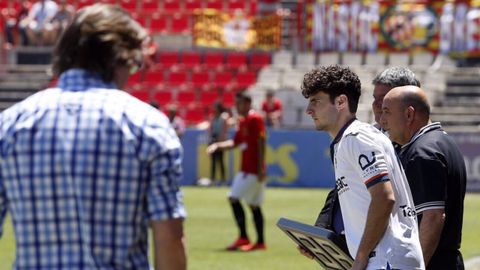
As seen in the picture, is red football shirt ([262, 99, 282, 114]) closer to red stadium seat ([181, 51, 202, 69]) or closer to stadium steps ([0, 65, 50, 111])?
red stadium seat ([181, 51, 202, 69])

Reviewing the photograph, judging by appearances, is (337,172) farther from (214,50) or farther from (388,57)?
(214,50)

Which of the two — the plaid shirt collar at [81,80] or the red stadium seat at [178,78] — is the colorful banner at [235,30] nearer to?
the red stadium seat at [178,78]

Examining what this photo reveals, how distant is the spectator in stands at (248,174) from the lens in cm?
1609

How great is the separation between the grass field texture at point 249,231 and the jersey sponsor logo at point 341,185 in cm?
796

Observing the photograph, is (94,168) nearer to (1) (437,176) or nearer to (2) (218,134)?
(1) (437,176)

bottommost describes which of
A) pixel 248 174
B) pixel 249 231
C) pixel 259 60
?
pixel 249 231

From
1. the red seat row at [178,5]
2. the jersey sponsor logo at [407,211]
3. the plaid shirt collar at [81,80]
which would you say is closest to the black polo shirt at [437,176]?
the jersey sponsor logo at [407,211]

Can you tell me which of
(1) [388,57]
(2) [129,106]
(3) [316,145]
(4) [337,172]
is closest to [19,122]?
(2) [129,106]

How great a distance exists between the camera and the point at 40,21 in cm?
3578

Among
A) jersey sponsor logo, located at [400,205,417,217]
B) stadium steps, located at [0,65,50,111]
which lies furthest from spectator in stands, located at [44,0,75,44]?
jersey sponsor logo, located at [400,205,417,217]

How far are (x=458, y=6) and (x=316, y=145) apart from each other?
685 cm

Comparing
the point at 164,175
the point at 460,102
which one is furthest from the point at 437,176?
the point at 460,102

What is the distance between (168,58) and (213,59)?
1.46 meters

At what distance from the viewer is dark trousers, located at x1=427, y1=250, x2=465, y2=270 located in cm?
612
